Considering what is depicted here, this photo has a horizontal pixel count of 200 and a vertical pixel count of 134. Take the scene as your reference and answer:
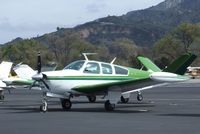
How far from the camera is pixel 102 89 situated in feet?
78.6

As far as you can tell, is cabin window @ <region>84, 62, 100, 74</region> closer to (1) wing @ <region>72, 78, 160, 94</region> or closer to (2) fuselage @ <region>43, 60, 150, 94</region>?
(2) fuselage @ <region>43, 60, 150, 94</region>

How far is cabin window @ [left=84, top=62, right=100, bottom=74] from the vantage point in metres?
24.5

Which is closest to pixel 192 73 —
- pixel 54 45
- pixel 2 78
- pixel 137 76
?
pixel 54 45

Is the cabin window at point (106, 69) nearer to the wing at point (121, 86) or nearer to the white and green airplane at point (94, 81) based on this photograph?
the white and green airplane at point (94, 81)

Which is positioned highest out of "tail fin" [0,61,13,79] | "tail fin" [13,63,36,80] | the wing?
"tail fin" [0,61,13,79]

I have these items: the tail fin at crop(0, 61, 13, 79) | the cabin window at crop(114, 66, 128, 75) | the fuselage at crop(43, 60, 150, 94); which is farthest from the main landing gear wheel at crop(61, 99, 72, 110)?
the tail fin at crop(0, 61, 13, 79)

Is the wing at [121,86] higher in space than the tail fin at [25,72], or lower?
lower

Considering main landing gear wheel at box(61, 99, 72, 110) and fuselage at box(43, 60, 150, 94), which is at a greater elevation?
fuselage at box(43, 60, 150, 94)

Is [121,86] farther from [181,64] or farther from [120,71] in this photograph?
[181,64]

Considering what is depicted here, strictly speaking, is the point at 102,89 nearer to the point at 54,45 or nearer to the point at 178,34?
the point at 54,45

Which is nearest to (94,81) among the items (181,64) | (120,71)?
(120,71)

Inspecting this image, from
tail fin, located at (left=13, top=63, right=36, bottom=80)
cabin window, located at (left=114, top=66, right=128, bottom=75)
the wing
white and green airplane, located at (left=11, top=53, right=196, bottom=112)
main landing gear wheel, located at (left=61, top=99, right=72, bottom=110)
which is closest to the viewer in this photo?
the wing

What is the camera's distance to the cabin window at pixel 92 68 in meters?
24.5

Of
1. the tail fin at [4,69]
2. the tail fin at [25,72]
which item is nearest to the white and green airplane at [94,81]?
the tail fin at [25,72]
